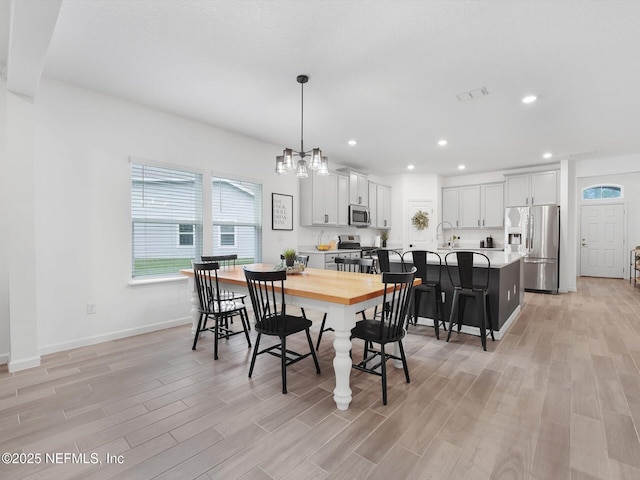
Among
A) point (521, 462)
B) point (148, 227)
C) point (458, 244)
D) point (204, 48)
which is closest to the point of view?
point (521, 462)

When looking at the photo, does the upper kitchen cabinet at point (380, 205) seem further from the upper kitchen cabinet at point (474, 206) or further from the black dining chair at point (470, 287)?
the black dining chair at point (470, 287)

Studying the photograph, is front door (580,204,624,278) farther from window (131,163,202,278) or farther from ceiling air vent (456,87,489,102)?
window (131,163,202,278)

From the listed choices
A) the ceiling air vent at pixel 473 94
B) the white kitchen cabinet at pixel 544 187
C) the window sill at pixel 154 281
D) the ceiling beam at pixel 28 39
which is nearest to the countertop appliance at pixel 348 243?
the window sill at pixel 154 281

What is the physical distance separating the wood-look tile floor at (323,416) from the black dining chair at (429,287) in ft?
1.78

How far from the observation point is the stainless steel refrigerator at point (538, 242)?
6281 millimetres

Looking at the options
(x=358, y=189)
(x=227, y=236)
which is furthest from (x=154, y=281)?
(x=358, y=189)

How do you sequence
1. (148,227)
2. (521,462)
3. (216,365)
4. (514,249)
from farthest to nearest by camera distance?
(514,249) → (148,227) → (216,365) → (521,462)

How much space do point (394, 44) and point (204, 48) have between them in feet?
5.05

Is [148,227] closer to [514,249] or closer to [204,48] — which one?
[204,48]

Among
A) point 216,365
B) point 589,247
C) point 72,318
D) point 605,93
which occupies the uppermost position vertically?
point 605,93

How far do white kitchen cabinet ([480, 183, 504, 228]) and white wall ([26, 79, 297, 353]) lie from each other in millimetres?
6414

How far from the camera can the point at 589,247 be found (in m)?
8.34

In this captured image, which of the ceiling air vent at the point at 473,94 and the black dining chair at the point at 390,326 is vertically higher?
the ceiling air vent at the point at 473,94

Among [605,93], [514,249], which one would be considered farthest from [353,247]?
[605,93]
